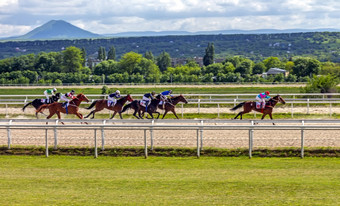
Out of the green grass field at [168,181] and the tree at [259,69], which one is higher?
the tree at [259,69]

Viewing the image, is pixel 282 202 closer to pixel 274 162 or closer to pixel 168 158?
pixel 274 162

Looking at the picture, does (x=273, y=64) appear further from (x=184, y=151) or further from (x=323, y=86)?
(x=184, y=151)

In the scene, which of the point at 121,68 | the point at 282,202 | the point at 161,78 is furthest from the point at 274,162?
the point at 121,68

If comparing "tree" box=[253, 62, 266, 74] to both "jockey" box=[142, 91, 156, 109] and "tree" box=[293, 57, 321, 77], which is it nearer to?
"tree" box=[293, 57, 321, 77]

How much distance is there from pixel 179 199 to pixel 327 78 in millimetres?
23904

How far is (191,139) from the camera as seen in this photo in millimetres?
12945

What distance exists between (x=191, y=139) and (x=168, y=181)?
3.79 meters

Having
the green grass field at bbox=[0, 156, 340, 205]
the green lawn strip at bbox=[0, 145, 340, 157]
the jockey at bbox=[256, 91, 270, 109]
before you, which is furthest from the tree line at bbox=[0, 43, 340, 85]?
the green grass field at bbox=[0, 156, 340, 205]

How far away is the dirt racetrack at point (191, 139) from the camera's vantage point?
12.8 meters

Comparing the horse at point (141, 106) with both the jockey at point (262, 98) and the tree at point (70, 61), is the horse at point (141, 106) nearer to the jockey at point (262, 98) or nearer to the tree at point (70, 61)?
the jockey at point (262, 98)

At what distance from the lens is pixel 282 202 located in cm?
779

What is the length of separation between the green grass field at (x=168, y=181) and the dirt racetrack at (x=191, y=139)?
1436 mm

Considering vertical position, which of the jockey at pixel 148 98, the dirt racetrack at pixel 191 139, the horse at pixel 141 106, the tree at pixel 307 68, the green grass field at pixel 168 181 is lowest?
the green grass field at pixel 168 181

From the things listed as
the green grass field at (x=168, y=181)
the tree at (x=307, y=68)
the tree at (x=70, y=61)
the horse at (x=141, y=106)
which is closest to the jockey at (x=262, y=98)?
the horse at (x=141, y=106)
